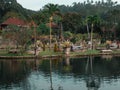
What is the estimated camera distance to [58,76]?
4088cm

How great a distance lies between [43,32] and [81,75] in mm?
52555

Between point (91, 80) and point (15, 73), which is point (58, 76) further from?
point (15, 73)

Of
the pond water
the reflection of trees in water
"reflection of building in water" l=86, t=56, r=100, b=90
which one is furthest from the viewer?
the reflection of trees in water

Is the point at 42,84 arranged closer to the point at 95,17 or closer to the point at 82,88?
the point at 82,88

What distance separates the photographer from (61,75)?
41.6 m

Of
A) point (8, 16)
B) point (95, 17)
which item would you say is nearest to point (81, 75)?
point (95, 17)

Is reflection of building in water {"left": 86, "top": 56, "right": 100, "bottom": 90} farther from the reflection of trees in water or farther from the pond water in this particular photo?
the reflection of trees in water

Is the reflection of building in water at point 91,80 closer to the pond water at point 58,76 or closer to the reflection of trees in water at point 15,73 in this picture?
the pond water at point 58,76

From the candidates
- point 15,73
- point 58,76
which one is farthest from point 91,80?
point 15,73

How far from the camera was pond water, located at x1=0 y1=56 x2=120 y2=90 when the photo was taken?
34.5m

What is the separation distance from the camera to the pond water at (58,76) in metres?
34.5

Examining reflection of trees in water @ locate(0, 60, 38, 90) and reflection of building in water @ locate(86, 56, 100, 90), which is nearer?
reflection of building in water @ locate(86, 56, 100, 90)

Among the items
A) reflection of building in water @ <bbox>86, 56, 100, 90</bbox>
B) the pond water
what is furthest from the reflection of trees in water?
reflection of building in water @ <bbox>86, 56, 100, 90</bbox>

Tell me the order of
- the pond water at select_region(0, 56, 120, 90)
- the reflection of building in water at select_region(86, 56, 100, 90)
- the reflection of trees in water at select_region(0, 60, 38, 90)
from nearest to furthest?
the reflection of building in water at select_region(86, 56, 100, 90), the pond water at select_region(0, 56, 120, 90), the reflection of trees in water at select_region(0, 60, 38, 90)
